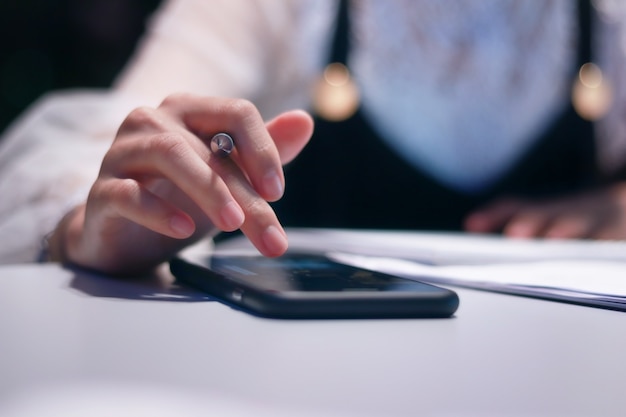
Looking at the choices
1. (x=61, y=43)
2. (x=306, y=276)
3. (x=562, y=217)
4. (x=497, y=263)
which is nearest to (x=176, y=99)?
(x=306, y=276)

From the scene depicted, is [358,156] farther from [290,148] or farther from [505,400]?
[505,400]

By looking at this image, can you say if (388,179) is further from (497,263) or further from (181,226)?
(181,226)

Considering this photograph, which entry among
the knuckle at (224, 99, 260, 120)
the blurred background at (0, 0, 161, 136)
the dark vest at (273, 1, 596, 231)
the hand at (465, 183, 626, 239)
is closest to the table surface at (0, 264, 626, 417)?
the knuckle at (224, 99, 260, 120)

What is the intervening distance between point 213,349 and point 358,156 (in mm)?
802

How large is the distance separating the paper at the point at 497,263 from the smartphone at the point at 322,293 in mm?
72

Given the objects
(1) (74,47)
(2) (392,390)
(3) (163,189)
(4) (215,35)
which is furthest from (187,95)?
(1) (74,47)

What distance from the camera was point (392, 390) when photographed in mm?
216

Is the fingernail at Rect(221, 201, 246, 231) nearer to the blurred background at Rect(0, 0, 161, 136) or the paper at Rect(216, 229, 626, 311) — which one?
the paper at Rect(216, 229, 626, 311)

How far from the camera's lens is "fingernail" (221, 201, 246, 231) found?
1.23ft

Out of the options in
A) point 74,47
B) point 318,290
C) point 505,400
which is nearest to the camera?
point 505,400

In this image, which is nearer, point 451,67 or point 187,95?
point 187,95

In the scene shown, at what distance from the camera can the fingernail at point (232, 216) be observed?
0.38 meters

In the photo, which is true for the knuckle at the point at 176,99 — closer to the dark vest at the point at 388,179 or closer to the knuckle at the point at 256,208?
the knuckle at the point at 256,208

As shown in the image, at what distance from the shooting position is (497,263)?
0.51 metres
